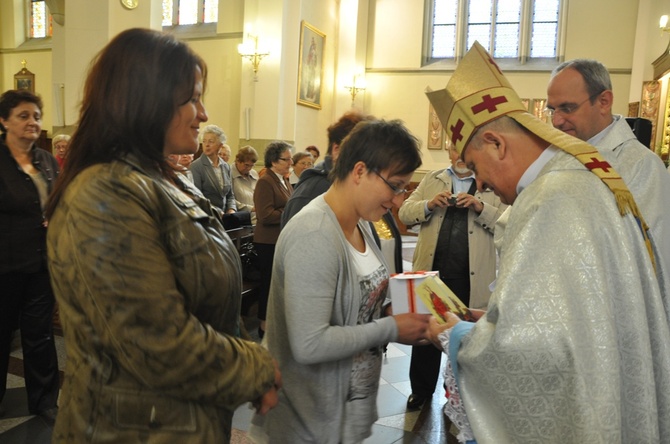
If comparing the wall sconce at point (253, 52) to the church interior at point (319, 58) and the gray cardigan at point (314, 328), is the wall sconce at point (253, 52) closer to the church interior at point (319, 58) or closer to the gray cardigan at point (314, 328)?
the church interior at point (319, 58)

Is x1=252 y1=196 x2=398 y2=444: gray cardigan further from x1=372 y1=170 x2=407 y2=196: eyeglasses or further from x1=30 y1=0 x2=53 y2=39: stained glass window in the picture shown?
x1=30 y1=0 x2=53 y2=39: stained glass window

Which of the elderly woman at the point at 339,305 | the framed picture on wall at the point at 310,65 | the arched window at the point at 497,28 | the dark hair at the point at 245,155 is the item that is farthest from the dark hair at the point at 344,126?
the arched window at the point at 497,28

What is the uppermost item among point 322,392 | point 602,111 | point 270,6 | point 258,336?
point 270,6

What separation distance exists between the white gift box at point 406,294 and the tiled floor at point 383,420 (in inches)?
65.7

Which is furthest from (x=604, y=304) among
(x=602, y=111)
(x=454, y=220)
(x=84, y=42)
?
(x=84, y=42)

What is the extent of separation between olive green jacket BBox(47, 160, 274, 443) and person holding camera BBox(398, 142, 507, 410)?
221 centimetres

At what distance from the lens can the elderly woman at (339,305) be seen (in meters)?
1.49

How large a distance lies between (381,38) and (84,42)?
8509mm

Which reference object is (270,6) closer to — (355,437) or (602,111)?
(602,111)

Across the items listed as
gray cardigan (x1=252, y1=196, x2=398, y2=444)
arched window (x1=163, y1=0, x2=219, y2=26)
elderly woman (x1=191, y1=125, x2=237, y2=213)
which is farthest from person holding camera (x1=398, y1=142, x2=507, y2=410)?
arched window (x1=163, y1=0, x2=219, y2=26)

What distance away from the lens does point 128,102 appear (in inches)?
44.7

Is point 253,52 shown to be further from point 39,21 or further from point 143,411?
point 143,411

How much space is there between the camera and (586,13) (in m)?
13.1

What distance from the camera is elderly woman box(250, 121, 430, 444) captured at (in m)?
1.49
